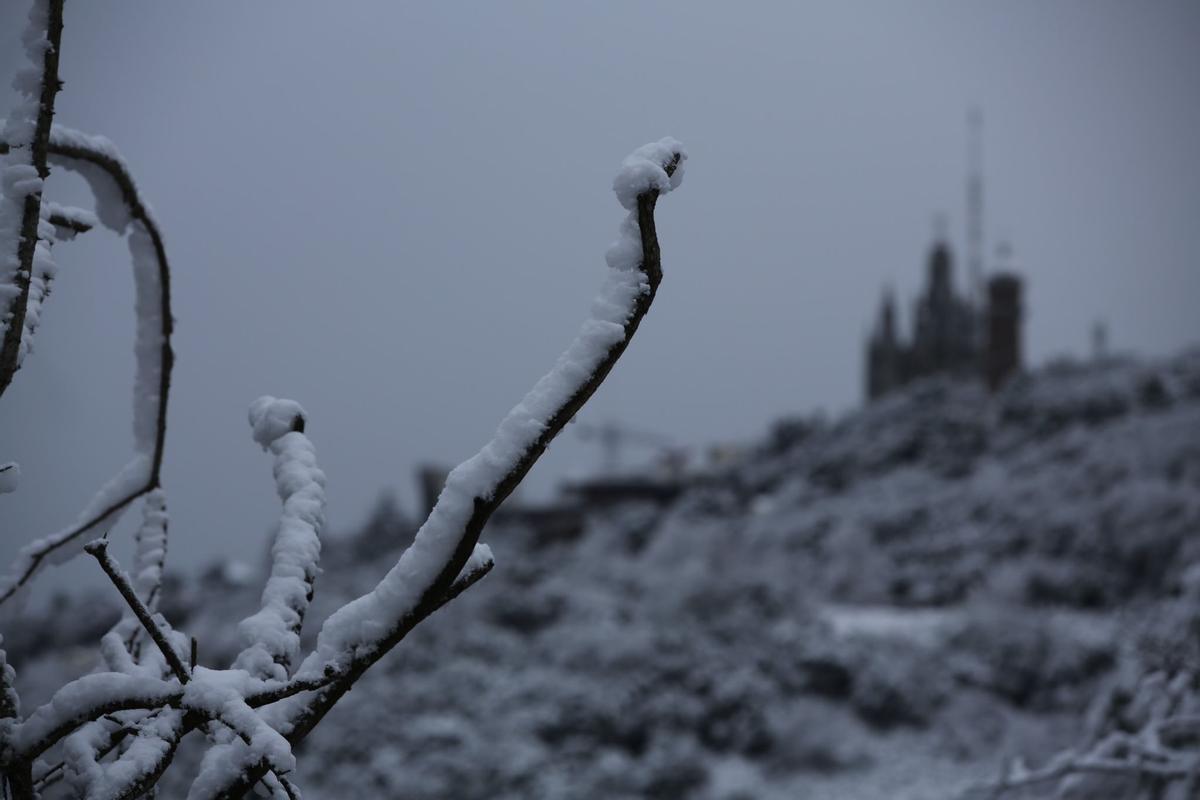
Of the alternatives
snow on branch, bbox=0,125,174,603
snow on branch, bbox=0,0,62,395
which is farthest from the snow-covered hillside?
snow on branch, bbox=0,0,62,395

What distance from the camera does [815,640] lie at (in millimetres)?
6613

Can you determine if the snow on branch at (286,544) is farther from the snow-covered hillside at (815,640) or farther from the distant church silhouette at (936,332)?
the distant church silhouette at (936,332)

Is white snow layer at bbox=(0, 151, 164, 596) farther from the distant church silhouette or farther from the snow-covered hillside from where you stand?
the distant church silhouette

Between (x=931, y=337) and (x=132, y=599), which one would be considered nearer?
(x=132, y=599)

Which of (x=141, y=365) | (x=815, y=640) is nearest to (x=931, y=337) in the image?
(x=815, y=640)

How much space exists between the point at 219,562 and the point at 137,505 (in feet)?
42.0

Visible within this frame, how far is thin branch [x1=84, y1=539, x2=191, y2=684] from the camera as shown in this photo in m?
0.45

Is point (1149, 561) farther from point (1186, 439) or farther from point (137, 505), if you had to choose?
point (137, 505)

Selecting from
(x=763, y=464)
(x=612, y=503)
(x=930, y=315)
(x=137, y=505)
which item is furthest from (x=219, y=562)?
(x=930, y=315)

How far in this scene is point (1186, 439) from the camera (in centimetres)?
898

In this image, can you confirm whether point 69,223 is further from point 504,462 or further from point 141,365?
point 504,462

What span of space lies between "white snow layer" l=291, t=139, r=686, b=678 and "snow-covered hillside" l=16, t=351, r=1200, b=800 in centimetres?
126

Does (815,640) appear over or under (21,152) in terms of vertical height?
Result: under

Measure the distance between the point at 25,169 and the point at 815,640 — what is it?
6.67m
